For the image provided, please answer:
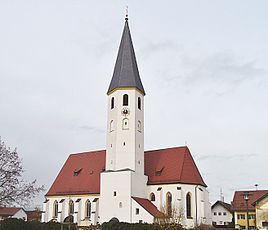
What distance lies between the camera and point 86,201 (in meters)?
54.1

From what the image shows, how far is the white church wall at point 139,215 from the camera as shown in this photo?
45.7 m

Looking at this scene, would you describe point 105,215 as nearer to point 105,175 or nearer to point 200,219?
point 105,175

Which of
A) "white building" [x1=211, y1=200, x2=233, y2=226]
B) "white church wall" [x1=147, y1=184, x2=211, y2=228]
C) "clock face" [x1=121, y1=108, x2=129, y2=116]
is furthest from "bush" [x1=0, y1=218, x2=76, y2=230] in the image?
"white building" [x1=211, y1=200, x2=233, y2=226]

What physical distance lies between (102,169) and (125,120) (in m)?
9.77

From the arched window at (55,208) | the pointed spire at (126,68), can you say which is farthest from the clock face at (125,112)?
the arched window at (55,208)

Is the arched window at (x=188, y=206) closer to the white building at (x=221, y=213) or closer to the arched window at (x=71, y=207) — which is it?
the arched window at (x=71, y=207)

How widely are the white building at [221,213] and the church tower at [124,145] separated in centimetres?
2980

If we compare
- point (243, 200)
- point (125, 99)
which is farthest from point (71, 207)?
point (243, 200)

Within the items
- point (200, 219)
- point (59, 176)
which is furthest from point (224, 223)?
point (59, 176)

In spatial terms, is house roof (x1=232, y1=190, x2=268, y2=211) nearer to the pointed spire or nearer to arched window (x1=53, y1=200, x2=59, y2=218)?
the pointed spire

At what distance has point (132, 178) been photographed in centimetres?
4775

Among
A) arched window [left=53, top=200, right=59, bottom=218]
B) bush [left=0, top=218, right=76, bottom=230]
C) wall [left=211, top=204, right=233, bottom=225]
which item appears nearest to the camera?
bush [left=0, top=218, right=76, bottom=230]

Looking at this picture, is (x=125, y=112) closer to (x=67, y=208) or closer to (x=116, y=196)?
(x=116, y=196)

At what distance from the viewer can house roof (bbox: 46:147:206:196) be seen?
50594 mm
